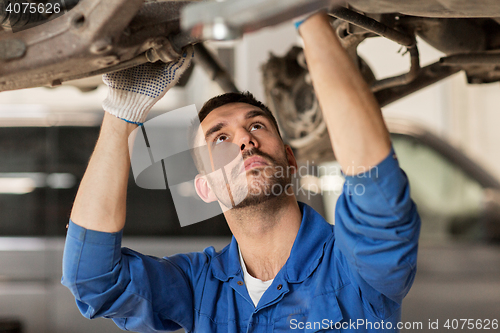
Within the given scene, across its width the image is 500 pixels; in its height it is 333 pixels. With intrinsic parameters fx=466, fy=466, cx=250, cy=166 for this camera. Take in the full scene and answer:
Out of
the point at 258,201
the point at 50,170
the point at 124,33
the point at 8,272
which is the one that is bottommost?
the point at 8,272

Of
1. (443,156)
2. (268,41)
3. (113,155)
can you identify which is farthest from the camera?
(268,41)

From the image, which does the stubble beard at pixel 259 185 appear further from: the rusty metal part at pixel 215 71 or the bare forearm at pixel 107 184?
the rusty metal part at pixel 215 71

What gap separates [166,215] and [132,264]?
167 cm

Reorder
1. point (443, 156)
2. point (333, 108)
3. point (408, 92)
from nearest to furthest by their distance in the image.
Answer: point (333, 108)
point (408, 92)
point (443, 156)

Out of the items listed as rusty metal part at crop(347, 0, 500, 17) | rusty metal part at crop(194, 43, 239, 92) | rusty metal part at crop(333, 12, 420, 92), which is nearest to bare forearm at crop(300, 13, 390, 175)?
rusty metal part at crop(347, 0, 500, 17)

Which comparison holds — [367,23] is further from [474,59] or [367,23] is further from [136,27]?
Answer: [474,59]

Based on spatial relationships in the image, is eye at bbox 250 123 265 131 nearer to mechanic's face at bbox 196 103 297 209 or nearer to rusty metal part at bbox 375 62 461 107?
mechanic's face at bbox 196 103 297 209

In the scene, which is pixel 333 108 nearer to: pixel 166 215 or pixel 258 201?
pixel 258 201

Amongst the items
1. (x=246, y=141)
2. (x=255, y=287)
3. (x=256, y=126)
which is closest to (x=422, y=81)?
(x=256, y=126)

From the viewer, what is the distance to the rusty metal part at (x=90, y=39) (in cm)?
95

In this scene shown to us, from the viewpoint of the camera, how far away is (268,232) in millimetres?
1387

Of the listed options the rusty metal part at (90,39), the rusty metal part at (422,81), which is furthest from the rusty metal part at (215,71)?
the rusty metal part at (90,39)

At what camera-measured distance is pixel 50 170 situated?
2.81 meters

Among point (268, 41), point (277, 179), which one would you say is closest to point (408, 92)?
point (277, 179)
